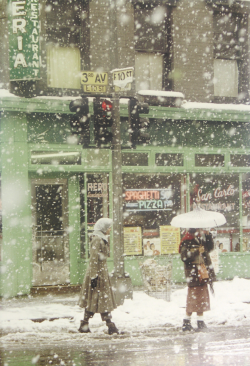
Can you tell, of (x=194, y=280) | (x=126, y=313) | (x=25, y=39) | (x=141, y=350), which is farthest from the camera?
(x=25, y=39)

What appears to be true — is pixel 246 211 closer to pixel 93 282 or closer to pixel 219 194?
pixel 219 194

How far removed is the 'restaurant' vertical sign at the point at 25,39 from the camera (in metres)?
10.2

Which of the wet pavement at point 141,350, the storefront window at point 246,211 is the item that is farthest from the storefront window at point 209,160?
the wet pavement at point 141,350

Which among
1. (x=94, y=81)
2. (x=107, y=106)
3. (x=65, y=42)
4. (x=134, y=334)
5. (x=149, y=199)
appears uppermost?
(x=65, y=42)

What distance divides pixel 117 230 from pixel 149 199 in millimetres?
2634

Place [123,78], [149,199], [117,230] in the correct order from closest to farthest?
[123,78] → [117,230] → [149,199]

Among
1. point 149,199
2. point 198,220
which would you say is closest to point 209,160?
point 149,199

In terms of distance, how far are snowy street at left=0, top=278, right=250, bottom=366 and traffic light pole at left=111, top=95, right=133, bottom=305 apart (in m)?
0.28

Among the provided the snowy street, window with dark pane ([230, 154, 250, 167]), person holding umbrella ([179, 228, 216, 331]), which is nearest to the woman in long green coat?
the snowy street

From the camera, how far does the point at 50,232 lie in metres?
11.2

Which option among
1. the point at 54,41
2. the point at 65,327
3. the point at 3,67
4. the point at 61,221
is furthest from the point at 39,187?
the point at 65,327

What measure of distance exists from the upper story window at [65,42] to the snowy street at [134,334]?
5.50 metres

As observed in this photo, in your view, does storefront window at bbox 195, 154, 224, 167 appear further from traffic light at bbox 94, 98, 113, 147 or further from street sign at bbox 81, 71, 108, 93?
street sign at bbox 81, 71, 108, 93

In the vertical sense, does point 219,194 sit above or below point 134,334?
above
